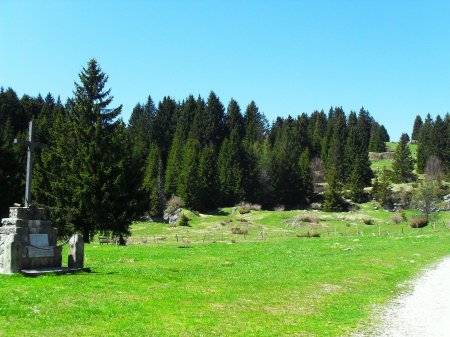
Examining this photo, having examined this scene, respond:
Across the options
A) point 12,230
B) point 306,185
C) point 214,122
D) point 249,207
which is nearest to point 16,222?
point 12,230

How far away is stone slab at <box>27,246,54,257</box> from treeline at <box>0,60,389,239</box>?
17.9 metres

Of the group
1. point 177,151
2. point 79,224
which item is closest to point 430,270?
point 79,224

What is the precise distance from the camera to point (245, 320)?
33.2 feet

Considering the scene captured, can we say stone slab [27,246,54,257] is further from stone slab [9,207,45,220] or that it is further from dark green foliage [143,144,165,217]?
dark green foliage [143,144,165,217]

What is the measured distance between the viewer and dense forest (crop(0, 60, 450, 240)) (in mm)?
35469

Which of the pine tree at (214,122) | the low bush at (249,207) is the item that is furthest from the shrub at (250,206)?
the pine tree at (214,122)

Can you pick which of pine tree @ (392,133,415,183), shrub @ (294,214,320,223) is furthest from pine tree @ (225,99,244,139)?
shrub @ (294,214,320,223)

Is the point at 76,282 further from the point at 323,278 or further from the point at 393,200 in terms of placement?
the point at 393,200

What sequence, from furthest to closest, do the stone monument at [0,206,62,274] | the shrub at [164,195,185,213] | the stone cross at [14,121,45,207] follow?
the shrub at [164,195,185,213] → the stone cross at [14,121,45,207] → the stone monument at [0,206,62,274]

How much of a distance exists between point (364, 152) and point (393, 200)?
2749 centimetres

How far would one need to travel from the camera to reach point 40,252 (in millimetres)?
16078

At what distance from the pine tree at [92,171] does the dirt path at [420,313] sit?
79.4 ft

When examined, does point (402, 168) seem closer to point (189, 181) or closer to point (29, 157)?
point (189, 181)

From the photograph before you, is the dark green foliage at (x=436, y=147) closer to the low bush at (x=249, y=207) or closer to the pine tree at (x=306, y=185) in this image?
the pine tree at (x=306, y=185)
